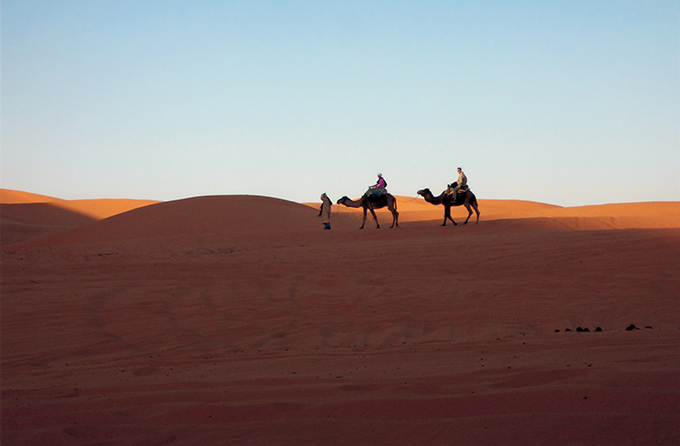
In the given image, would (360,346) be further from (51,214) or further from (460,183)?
(51,214)

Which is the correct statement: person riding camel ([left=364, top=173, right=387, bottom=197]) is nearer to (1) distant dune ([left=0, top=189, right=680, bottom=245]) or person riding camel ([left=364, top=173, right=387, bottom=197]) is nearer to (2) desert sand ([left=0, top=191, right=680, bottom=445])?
(1) distant dune ([left=0, top=189, right=680, bottom=245])

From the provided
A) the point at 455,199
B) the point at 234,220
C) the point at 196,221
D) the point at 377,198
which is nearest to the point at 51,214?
the point at 196,221

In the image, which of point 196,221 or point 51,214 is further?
point 51,214

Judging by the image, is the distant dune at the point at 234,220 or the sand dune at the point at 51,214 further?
the sand dune at the point at 51,214

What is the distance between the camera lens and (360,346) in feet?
22.5

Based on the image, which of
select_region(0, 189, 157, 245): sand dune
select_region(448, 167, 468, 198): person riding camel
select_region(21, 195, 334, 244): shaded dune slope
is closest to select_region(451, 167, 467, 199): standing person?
select_region(448, 167, 468, 198): person riding camel

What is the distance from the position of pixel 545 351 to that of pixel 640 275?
6810mm

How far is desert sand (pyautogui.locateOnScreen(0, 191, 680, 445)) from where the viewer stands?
3.49 meters

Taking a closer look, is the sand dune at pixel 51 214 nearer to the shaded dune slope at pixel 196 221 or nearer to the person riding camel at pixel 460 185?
Answer: the shaded dune slope at pixel 196 221

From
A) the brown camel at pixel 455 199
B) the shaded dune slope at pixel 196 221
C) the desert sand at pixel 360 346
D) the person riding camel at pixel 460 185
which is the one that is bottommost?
the desert sand at pixel 360 346

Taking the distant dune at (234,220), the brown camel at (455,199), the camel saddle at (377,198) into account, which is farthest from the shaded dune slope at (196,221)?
the brown camel at (455,199)

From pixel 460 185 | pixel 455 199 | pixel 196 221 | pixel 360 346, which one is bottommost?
pixel 360 346

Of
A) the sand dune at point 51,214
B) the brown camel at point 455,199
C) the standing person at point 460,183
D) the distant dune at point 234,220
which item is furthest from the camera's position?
the sand dune at point 51,214

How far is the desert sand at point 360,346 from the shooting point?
3494mm
